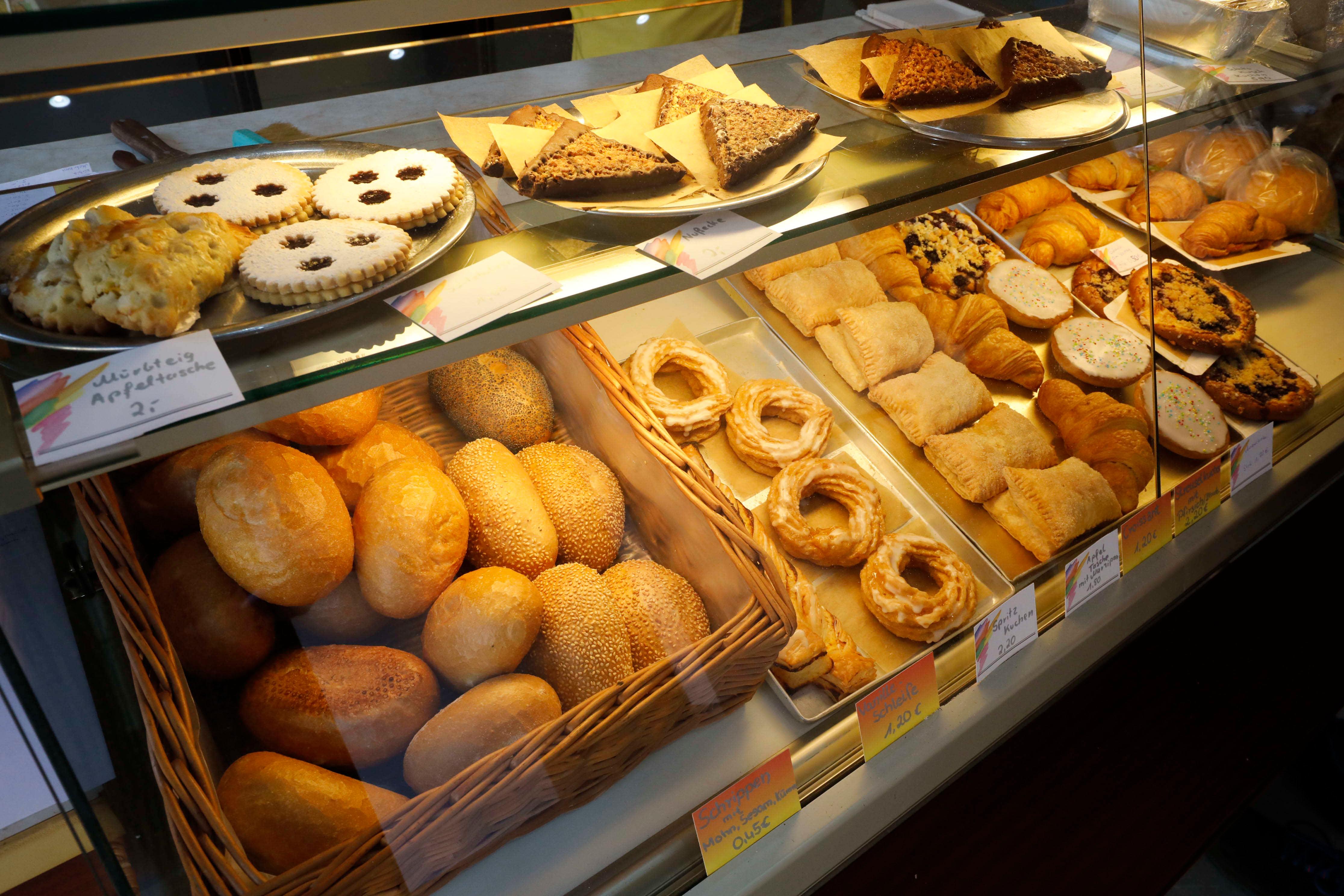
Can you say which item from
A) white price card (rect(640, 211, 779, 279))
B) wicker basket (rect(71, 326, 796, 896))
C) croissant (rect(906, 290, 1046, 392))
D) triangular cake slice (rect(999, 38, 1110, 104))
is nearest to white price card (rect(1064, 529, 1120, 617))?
croissant (rect(906, 290, 1046, 392))

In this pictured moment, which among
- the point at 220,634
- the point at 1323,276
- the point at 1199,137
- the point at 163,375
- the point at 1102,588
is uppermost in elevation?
the point at 163,375

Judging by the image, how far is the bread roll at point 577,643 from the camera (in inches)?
46.6

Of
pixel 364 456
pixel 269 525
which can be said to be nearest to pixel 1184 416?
pixel 364 456

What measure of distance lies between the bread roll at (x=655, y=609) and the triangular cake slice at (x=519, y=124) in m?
0.63

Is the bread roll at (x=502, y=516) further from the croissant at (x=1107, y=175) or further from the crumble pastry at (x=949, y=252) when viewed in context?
the croissant at (x=1107, y=175)

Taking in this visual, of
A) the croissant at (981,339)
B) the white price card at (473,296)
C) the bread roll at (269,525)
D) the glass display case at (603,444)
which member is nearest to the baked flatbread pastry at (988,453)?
the glass display case at (603,444)

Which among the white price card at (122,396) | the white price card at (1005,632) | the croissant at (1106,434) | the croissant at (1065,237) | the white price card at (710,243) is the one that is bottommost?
the white price card at (1005,632)

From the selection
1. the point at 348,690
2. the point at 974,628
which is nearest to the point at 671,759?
the point at 348,690

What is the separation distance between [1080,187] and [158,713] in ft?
8.20

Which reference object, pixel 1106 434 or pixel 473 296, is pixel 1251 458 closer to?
pixel 1106 434

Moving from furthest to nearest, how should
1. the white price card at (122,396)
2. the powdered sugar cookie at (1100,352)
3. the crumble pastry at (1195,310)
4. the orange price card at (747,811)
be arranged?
the crumble pastry at (1195,310)
the powdered sugar cookie at (1100,352)
the orange price card at (747,811)
the white price card at (122,396)

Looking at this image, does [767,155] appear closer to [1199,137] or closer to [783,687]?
[783,687]

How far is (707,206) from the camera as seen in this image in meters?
1.10

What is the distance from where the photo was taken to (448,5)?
2.91 feet
